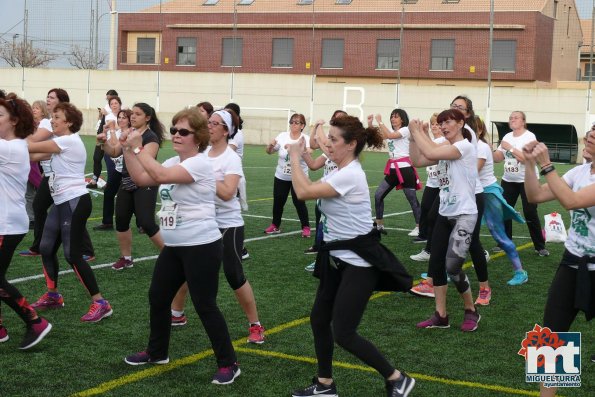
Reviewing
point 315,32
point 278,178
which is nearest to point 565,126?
point 315,32

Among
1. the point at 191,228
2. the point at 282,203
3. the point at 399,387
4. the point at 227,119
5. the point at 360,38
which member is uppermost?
the point at 360,38

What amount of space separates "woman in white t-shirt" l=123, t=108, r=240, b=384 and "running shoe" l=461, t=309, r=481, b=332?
2.56 meters

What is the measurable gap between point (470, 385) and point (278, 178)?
25.5 ft

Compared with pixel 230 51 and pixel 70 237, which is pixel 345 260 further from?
pixel 230 51

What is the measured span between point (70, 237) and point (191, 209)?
88.1 inches

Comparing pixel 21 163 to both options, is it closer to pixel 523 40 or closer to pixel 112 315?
pixel 112 315

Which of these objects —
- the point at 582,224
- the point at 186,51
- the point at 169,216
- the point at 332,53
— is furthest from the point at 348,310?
the point at 186,51

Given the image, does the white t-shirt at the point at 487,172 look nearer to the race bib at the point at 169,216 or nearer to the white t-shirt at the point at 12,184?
the race bib at the point at 169,216

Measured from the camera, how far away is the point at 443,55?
5050cm

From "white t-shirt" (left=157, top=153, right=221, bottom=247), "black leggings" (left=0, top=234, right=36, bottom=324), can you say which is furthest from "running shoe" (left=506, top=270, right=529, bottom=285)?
"black leggings" (left=0, top=234, right=36, bottom=324)

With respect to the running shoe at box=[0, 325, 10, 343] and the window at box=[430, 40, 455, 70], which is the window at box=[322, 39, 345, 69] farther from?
the running shoe at box=[0, 325, 10, 343]

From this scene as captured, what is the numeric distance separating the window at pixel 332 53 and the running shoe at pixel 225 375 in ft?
153

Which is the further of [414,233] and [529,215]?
[414,233]

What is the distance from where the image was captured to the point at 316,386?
20.0 feet
